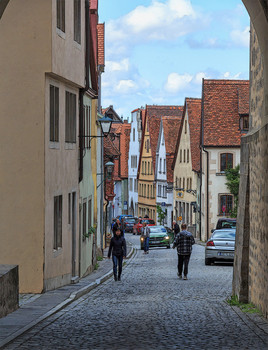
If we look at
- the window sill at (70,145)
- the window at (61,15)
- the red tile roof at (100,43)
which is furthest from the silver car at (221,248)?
the red tile roof at (100,43)

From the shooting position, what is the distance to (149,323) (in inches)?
495

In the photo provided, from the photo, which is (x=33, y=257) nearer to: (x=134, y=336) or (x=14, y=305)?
(x=14, y=305)

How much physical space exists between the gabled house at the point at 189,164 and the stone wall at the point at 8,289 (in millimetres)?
48963

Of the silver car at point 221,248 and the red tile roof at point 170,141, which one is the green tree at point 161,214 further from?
the silver car at point 221,248

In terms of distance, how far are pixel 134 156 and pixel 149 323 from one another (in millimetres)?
87541

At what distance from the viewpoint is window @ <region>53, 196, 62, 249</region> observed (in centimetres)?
1956

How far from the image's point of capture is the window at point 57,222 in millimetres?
19562

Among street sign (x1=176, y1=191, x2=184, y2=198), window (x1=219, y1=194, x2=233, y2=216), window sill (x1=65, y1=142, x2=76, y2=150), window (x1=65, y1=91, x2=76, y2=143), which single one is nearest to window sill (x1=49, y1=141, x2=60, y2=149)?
window sill (x1=65, y1=142, x2=76, y2=150)

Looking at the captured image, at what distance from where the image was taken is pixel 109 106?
351ft

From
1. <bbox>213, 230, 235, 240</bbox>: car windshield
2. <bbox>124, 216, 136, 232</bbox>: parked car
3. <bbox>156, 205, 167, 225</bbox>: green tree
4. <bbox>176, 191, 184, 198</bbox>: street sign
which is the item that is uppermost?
<bbox>213, 230, 235, 240</bbox>: car windshield

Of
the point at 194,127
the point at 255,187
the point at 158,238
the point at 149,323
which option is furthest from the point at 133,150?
the point at 149,323

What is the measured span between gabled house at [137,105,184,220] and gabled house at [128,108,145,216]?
3.79m

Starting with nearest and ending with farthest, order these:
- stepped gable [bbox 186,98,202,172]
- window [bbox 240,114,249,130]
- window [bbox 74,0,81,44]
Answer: window [bbox 74,0,81,44] → window [bbox 240,114,249,130] → stepped gable [bbox 186,98,202,172]

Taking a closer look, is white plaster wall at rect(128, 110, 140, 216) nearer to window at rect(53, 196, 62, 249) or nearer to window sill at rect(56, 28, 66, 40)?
window at rect(53, 196, 62, 249)
